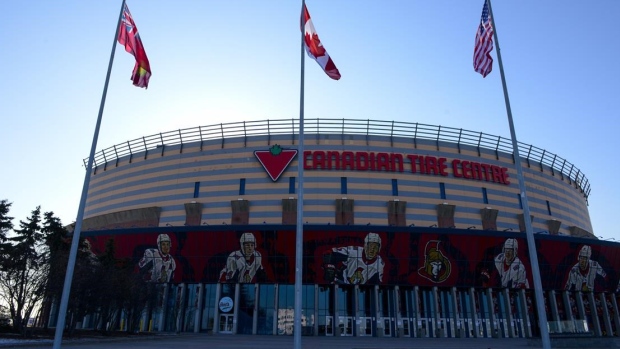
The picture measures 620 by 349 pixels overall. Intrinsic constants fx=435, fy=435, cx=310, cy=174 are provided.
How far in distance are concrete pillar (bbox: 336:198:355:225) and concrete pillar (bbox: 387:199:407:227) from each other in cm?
493

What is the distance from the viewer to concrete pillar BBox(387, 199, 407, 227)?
56681mm

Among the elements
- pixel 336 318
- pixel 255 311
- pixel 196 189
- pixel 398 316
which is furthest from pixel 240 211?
pixel 398 316

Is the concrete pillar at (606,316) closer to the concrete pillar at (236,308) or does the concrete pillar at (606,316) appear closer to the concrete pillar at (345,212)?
the concrete pillar at (345,212)

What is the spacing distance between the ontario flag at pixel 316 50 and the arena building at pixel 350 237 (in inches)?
1181

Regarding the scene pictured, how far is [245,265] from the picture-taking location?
5191 cm

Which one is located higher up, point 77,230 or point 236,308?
point 77,230

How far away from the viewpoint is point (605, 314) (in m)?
60.7

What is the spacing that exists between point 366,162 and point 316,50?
38.4 metres

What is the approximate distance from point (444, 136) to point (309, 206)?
74.2ft

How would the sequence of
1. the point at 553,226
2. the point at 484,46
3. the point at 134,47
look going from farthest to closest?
the point at 553,226 → the point at 484,46 → the point at 134,47

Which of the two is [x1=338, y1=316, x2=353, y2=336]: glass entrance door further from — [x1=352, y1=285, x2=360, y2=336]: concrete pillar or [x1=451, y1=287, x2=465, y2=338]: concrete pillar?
[x1=451, y1=287, x2=465, y2=338]: concrete pillar

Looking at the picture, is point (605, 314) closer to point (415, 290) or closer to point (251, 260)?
point (415, 290)

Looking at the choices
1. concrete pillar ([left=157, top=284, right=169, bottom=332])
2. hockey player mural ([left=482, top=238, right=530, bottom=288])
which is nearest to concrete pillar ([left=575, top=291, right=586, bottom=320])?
hockey player mural ([left=482, top=238, right=530, bottom=288])

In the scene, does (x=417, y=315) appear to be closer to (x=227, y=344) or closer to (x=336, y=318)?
(x=336, y=318)
